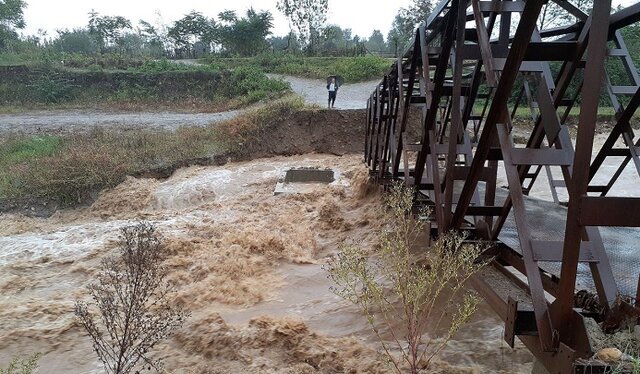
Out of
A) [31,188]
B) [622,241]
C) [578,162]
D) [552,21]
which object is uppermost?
[552,21]

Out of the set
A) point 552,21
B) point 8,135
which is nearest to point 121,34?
point 8,135

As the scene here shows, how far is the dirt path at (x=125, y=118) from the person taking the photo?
18.5 meters

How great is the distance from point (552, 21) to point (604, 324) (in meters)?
24.7

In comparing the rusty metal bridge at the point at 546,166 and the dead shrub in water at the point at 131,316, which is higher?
the rusty metal bridge at the point at 546,166

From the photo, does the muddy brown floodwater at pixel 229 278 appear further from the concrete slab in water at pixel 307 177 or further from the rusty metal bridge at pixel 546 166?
the rusty metal bridge at pixel 546 166

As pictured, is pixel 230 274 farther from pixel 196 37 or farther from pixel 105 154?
pixel 196 37

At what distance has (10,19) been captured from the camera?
38.9 m

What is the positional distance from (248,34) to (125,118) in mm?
18700

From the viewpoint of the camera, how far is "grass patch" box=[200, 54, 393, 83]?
28438mm

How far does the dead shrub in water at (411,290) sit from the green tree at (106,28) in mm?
41099

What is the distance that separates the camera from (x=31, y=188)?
12.0 metres

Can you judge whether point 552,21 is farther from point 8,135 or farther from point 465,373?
point 8,135

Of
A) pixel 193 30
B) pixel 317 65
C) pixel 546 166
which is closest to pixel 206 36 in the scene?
pixel 193 30

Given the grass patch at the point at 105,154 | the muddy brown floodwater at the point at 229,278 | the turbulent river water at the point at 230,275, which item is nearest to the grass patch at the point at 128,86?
the grass patch at the point at 105,154
